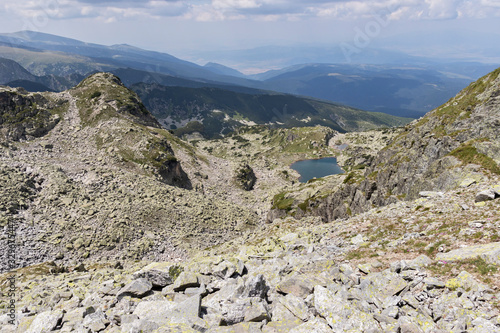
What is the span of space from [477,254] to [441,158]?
125 feet

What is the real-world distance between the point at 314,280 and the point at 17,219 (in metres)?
69.7

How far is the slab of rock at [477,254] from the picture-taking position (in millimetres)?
16531

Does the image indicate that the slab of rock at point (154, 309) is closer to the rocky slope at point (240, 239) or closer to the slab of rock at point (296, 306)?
the rocky slope at point (240, 239)

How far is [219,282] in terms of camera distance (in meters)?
19.9

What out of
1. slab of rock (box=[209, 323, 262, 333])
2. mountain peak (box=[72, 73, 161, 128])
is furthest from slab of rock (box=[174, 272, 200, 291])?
mountain peak (box=[72, 73, 161, 128])

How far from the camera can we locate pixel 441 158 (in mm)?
49281

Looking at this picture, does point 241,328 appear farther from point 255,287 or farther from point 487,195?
point 487,195

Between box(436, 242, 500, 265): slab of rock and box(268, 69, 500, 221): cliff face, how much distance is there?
2270cm

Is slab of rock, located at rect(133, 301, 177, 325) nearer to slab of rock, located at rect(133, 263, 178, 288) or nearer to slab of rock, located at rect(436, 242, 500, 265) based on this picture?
slab of rock, located at rect(133, 263, 178, 288)

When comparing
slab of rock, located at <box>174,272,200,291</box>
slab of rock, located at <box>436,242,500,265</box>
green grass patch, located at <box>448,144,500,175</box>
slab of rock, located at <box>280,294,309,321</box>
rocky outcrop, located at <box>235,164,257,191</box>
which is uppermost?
green grass patch, located at <box>448,144,500,175</box>

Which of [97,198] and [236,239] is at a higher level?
[97,198]

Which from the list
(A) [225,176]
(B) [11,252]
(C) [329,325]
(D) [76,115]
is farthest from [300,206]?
(D) [76,115]

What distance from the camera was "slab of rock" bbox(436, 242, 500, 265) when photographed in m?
16.5

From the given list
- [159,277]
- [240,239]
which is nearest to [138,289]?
[159,277]
